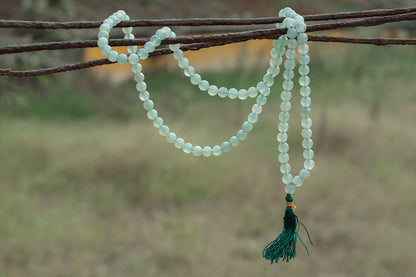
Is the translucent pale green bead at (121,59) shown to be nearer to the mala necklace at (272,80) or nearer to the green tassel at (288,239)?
the mala necklace at (272,80)

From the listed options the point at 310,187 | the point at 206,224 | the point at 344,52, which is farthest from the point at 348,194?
the point at 344,52

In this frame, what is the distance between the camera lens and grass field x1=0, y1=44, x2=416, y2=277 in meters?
2.58

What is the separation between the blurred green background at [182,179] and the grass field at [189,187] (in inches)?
0.4

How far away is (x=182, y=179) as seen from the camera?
10.9 ft

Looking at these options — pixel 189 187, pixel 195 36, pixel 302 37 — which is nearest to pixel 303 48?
pixel 302 37

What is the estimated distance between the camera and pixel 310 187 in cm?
327

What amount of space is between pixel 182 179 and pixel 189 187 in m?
0.09

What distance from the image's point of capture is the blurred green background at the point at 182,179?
102 inches

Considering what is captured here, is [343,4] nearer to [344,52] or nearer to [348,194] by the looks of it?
[344,52]

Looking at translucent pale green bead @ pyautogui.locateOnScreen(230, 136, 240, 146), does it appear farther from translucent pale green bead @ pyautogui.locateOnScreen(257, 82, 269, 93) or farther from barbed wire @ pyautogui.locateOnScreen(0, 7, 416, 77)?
barbed wire @ pyautogui.locateOnScreen(0, 7, 416, 77)

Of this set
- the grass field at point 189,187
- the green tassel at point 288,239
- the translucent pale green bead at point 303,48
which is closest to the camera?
the translucent pale green bead at point 303,48

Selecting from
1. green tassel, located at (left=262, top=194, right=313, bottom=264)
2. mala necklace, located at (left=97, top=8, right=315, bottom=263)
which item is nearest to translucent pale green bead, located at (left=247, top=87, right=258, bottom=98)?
mala necklace, located at (left=97, top=8, right=315, bottom=263)

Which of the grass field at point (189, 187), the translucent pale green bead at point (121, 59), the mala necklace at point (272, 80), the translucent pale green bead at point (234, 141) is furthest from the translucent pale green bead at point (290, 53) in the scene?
the grass field at point (189, 187)

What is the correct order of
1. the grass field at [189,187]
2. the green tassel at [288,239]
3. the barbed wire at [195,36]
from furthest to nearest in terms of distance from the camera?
the grass field at [189,187]
the green tassel at [288,239]
the barbed wire at [195,36]
